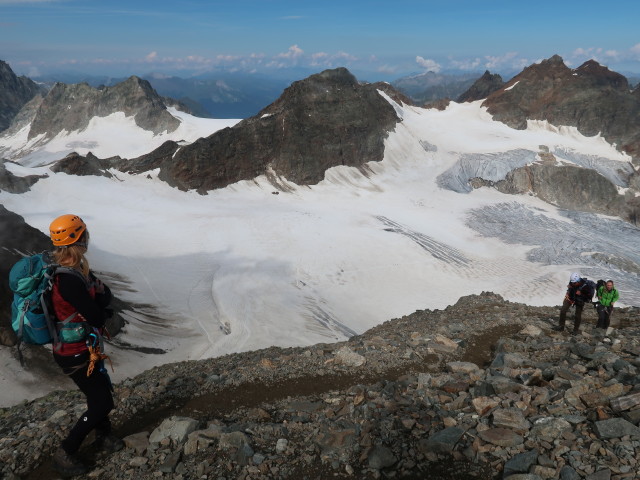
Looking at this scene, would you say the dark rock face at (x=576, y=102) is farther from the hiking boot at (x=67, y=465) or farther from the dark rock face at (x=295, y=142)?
the hiking boot at (x=67, y=465)

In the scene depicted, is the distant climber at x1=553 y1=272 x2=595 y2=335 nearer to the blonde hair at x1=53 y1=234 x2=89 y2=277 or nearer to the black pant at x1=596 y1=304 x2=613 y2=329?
the black pant at x1=596 y1=304 x2=613 y2=329

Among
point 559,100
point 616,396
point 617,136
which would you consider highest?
point 559,100

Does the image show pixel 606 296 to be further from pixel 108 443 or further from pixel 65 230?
pixel 65 230

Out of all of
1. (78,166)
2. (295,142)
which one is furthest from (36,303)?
(295,142)

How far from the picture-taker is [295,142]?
6031 cm

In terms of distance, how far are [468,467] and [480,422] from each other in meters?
0.93

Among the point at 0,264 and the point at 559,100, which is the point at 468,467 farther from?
the point at 559,100

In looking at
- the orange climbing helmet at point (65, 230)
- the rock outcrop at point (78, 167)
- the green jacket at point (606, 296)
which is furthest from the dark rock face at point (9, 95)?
the green jacket at point (606, 296)

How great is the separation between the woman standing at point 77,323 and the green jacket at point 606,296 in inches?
554

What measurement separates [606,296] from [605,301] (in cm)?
18

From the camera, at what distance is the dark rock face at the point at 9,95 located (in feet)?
592

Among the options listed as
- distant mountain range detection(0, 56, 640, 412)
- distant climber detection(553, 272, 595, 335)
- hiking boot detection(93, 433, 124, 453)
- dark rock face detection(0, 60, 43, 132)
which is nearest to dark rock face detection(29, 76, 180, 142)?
distant mountain range detection(0, 56, 640, 412)

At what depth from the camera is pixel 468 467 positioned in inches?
222

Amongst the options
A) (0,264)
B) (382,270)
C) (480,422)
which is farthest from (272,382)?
(382,270)
